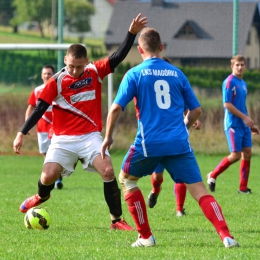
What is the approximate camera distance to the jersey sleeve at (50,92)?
7.11 m

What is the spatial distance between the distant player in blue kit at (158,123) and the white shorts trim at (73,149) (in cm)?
127

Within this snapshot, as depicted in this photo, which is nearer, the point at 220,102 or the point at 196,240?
the point at 196,240

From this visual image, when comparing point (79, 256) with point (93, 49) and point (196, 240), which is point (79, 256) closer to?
point (196, 240)

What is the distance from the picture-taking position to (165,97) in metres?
5.82

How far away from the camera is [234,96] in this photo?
10.5 m

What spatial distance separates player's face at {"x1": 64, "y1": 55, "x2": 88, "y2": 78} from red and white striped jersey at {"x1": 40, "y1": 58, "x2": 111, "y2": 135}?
0.08 meters

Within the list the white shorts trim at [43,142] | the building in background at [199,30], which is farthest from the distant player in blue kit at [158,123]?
the building in background at [199,30]

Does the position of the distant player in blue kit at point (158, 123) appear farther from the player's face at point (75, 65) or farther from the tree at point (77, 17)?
the tree at point (77, 17)

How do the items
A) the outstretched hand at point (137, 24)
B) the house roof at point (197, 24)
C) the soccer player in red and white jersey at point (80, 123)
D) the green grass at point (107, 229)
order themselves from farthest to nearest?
the house roof at point (197, 24) → the soccer player in red and white jersey at point (80, 123) → the outstretched hand at point (137, 24) → the green grass at point (107, 229)

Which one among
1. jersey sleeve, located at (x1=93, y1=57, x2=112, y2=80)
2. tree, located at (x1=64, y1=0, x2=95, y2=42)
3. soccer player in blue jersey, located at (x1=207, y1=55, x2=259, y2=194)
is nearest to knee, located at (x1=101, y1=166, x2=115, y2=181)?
jersey sleeve, located at (x1=93, y1=57, x2=112, y2=80)

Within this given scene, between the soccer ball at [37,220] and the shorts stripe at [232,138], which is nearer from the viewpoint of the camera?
the soccer ball at [37,220]

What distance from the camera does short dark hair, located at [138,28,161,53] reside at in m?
5.82

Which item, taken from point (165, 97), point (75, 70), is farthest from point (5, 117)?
point (165, 97)

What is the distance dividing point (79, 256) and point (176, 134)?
4.17 ft
